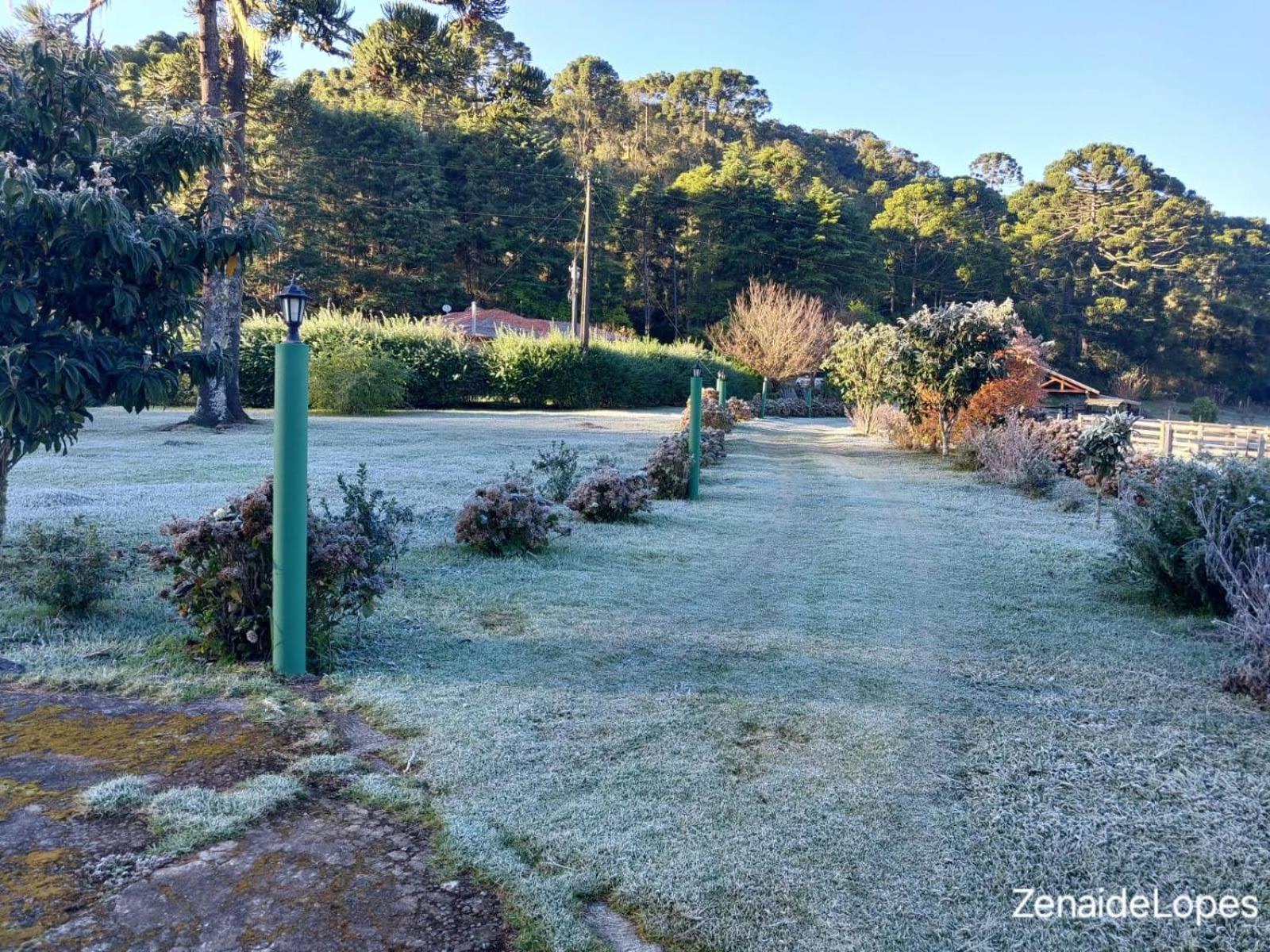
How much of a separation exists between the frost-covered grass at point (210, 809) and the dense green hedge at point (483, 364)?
933 inches

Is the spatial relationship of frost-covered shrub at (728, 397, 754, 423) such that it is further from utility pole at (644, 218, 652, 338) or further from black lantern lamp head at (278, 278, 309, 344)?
black lantern lamp head at (278, 278, 309, 344)

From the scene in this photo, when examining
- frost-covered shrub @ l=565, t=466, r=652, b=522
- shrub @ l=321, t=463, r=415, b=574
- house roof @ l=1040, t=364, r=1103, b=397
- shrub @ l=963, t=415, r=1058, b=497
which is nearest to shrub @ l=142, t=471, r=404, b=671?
shrub @ l=321, t=463, r=415, b=574

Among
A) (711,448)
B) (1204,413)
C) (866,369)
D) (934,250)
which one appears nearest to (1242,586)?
(711,448)

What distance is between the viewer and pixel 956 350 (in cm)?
1731

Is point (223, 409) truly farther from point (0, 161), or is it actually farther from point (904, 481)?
point (0, 161)

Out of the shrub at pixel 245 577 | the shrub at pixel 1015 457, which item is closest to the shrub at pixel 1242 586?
the shrub at pixel 245 577

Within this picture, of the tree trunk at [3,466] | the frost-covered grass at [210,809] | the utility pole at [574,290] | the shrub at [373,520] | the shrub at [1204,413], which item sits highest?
the utility pole at [574,290]

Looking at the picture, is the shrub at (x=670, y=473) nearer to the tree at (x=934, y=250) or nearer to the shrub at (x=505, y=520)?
the shrub at (x=505, y=520)

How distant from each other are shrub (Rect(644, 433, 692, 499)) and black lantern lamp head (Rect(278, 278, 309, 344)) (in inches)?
287

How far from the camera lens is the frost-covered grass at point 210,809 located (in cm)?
293

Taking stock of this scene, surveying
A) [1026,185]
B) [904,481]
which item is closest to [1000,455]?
[904,481]

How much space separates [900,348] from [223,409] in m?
13.8

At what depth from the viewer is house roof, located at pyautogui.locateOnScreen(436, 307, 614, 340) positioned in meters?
39.4

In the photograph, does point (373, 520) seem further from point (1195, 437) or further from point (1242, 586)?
point (1195, 437)
